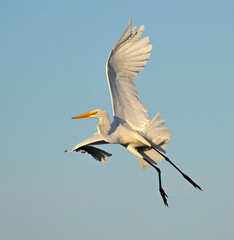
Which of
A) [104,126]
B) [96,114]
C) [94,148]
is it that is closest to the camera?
[104,126]

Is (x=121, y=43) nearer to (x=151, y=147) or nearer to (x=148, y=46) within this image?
(x=148, y=46)

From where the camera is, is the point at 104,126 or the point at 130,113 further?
the point at 130,113

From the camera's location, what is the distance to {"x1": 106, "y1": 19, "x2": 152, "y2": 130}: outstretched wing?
24078 millimetres

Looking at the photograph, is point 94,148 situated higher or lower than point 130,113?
lower

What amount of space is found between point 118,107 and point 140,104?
22.7 inches

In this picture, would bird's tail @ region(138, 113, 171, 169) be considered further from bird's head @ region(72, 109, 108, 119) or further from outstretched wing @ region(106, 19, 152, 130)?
bird's head @ region(72, 109, 108, 119)

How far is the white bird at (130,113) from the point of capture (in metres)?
24.1

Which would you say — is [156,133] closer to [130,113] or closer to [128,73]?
[130,113]

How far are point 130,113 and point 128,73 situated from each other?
3.43ft

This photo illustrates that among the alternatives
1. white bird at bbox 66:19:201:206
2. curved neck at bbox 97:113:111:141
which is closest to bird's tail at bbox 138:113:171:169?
white bird at bbox 66:19:201:206

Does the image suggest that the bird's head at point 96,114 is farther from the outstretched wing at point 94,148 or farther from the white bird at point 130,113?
the outstretched wing at point 94,148

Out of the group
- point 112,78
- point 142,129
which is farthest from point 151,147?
point 112,78

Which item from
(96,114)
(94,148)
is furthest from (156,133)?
(94,148)

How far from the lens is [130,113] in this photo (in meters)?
24.6
